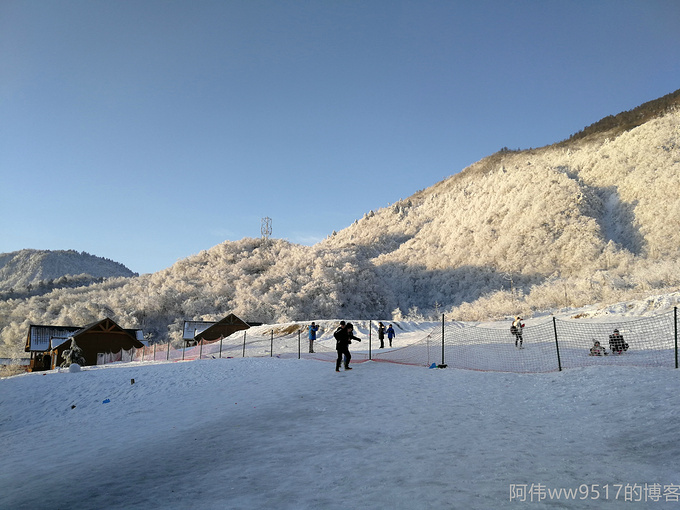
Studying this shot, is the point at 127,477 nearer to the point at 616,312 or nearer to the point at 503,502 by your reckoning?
the point at 503,502

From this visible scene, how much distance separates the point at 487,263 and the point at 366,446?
59.7m

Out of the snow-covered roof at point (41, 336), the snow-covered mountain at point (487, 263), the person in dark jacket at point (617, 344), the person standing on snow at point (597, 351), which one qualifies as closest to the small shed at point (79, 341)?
the snow-covered roof at point (41, 336)

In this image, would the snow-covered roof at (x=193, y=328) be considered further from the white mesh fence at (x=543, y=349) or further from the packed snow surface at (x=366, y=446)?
the packed snow surface at (x=366, y=446)

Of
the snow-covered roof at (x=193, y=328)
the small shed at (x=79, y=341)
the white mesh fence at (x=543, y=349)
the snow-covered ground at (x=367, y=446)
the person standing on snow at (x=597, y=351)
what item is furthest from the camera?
the snow-covered roof at (x=193, y=328)

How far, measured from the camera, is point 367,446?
273 inches

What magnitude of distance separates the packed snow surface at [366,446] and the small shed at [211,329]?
117ft

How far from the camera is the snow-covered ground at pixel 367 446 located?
4.96 metres

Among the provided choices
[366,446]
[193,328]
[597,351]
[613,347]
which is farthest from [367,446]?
[193,328]

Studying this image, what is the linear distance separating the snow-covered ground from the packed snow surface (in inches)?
1.3

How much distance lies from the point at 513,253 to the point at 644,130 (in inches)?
1182

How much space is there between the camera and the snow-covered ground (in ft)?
16.3

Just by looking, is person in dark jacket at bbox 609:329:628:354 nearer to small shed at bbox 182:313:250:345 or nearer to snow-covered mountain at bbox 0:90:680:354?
snow-covered mountain at bbox 0:90:680:354

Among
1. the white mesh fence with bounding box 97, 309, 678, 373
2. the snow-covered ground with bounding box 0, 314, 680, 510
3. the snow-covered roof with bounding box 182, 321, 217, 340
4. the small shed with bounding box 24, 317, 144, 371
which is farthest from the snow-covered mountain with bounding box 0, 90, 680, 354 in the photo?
the snow-covered ground with bounding box 0, 314, 680, 510

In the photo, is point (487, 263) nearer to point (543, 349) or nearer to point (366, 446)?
point (543, 349)
